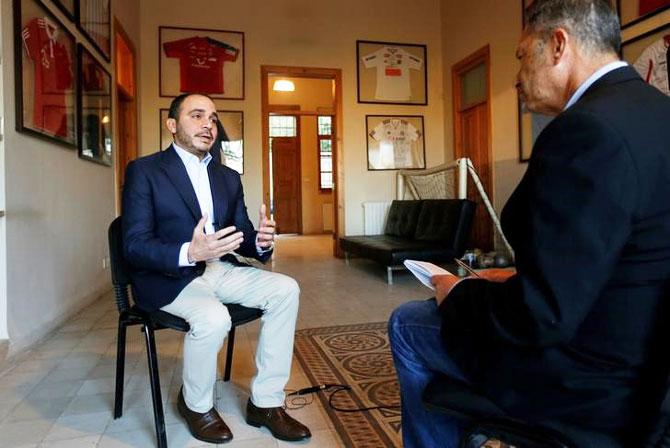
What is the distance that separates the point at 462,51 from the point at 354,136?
1.75 metres

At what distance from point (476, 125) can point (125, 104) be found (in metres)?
4.24

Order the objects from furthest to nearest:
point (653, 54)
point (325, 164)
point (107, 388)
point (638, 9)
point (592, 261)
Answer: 1. point (325, 164)
2. point (638, 9)
3. point (653, 54)
4. point (107, 388)
5. point (592, 261)

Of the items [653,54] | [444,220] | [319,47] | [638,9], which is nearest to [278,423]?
[444,220]

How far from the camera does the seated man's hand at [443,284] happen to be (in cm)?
93

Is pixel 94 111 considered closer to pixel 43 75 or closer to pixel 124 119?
pixel 43 75

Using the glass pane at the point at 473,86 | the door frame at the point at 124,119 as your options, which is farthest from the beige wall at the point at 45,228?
the glass pane at the point at 473,86

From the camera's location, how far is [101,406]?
181cm

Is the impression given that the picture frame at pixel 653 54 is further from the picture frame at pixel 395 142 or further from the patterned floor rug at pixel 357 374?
the picture frame at pixel 395 142

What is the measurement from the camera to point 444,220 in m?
4.55

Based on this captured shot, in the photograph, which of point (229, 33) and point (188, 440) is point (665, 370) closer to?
point (188, 440)

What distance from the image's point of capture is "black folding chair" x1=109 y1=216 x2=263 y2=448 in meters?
1.45

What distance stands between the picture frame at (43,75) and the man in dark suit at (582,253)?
2.65m

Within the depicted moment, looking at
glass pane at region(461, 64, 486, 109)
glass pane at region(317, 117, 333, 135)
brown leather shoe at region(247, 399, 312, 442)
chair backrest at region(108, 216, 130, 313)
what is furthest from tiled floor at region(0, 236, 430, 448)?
glass pane at region(317, 117, 333, 135)

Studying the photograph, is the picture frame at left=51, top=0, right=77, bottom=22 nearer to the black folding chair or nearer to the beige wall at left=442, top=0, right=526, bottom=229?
the black folding chair
